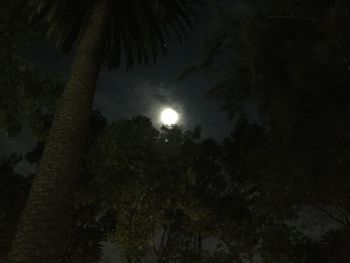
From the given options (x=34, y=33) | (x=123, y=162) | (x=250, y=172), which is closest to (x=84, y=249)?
(x=123, y=162)

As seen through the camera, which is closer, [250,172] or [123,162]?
[123,162]

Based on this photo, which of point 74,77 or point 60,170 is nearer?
point 60,170

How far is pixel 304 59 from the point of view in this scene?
12016 mm

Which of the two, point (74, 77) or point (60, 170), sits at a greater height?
point (74, 77)

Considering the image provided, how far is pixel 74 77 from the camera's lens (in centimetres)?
785

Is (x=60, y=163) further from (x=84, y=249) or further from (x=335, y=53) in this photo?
(x=84, y=249)

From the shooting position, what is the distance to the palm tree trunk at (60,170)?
5.66m

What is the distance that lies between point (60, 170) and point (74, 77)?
2.09 metres

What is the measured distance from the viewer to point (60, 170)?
6438 mm

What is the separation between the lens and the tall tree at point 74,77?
580cm

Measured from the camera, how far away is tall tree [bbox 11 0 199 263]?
5797 mm

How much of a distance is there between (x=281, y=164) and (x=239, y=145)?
26.8 ft

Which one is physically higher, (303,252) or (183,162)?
(183,162)

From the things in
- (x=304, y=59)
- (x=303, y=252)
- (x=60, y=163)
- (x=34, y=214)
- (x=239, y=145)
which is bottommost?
(x=34, y=214)
